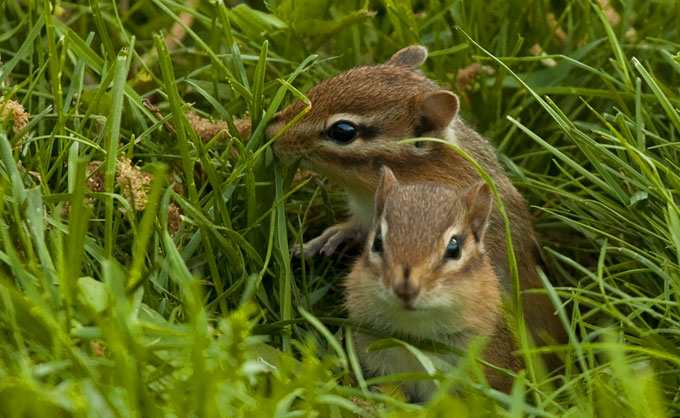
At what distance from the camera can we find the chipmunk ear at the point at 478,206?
435 centimetres

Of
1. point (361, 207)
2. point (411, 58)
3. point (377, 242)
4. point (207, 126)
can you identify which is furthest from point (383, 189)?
point (411, 58)

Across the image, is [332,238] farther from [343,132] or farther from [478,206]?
[478,206]

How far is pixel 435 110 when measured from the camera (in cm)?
501

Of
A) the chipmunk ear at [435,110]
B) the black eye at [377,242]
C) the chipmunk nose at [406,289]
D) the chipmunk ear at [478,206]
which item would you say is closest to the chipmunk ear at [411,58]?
the chipmunk ear at [435,110]

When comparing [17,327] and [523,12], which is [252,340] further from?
[523,12]

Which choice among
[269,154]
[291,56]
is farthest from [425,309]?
[291,56]

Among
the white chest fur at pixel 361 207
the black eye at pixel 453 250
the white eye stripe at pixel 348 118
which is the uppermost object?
the white eye stripe at pixel 348 118

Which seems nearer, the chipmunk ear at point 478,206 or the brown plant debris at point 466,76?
the chipmunk ear at point 478,206

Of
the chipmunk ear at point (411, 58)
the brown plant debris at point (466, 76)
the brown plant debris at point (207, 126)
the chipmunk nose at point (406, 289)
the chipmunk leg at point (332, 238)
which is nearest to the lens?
the chipmunk nose at point (406, 289)

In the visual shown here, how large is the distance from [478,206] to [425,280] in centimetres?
64

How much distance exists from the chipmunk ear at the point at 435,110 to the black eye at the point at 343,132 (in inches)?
12.9

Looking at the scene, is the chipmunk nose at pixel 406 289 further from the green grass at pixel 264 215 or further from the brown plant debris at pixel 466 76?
the brown plant debris at pixel 466 76

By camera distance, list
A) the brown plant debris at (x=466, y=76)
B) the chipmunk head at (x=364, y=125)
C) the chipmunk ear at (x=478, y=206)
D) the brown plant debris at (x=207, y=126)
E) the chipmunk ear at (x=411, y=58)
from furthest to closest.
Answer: the brown plant debris at (x=466, y=76), the chipmunk ear at (x=411, y=58), the brown plant debris at (x=207, y=126), the chipmunk head at (x=364, y=125), the chipmunk ear at (x=478, y=206)

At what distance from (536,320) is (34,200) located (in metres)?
2.53
